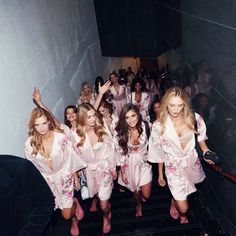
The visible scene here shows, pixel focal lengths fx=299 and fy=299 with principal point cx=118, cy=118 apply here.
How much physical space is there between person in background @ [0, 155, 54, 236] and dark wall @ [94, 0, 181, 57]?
4.96 meters

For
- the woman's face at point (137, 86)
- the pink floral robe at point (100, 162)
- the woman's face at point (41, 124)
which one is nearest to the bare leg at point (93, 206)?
the pink floral robe at point (100, 162)

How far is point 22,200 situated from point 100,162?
1791 millimetres

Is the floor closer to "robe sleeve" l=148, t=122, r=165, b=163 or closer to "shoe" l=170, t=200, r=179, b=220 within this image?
"shoe" l=170, t=200, r=179, b=220

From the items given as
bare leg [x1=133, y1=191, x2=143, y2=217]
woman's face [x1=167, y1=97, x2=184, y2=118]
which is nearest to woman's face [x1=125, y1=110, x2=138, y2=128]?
woman's face [x1=167, y1=97, x2=184, y2=118]

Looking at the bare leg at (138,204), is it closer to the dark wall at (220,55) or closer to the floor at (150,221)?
the floor at (150,221)

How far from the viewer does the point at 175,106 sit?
3.21 metres

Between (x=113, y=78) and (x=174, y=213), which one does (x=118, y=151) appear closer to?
(x=174, y=213)

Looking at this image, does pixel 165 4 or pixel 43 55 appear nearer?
pixel 43 55

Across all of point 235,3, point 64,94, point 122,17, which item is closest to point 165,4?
point 122,17

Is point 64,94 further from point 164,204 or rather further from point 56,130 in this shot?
point 164,204

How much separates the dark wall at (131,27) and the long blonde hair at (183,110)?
327 cm

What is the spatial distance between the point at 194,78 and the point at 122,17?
3.95 metres

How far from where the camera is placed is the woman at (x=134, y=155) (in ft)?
12.3

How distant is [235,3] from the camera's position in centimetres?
244
